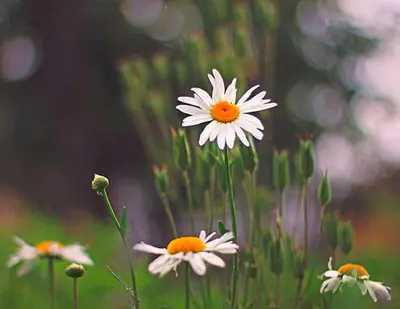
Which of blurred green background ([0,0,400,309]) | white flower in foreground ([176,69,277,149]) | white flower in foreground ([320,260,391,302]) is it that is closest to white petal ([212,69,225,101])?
white flower in foreground ([176,69,277,149])

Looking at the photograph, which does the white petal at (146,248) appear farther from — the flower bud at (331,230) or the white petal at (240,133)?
the flower bud at (331,230)

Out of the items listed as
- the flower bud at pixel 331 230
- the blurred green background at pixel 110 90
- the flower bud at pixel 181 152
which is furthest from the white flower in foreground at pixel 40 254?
the blurred green background at pixel 110 90

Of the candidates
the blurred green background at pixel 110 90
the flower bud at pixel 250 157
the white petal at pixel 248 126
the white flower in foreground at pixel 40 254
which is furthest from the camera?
the blurred green background at pixel 110 90

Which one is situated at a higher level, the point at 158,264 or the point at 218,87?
the point at 218,87

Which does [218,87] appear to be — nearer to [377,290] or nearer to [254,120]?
[254,120]

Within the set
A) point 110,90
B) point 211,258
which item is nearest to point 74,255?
point 211,258

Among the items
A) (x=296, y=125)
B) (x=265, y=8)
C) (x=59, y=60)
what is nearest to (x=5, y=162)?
(x=59, y=60)
